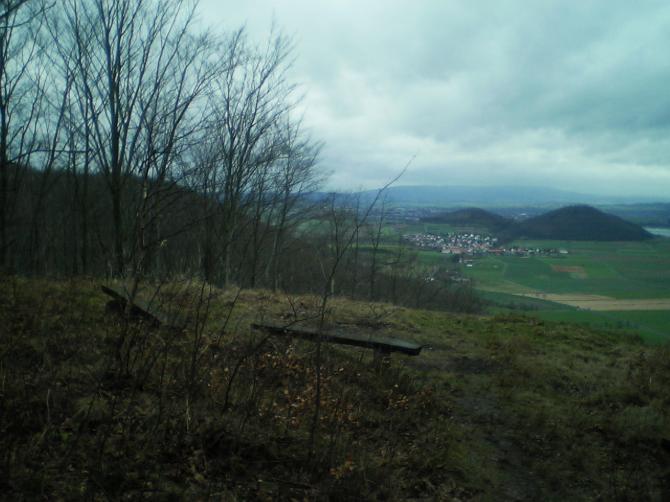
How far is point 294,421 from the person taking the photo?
11.6ft

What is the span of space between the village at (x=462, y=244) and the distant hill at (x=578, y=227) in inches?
36.2

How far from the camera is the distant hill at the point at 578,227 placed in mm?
13953

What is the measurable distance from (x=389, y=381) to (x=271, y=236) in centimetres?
1338

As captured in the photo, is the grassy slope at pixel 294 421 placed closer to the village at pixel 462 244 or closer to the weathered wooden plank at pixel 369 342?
the weathered wooden plank at pixel 369 342

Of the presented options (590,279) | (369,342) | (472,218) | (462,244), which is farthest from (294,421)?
(472,218)

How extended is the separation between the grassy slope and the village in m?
11.5

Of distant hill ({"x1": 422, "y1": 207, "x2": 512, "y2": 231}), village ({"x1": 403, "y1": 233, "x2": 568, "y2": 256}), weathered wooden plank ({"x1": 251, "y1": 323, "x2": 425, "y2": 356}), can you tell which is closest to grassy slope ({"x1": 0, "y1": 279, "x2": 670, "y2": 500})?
weathered wooden plank ({"x1": 251, "y1": 323, "x2": 425, "y2": 356})

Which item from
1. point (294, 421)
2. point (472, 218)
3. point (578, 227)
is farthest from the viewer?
point (472, 218)

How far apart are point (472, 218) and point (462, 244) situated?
117 inches

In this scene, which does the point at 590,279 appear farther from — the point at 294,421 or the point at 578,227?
the point at 294,421

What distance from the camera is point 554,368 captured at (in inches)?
233

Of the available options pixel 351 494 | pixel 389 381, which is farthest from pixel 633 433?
pixel 351 494

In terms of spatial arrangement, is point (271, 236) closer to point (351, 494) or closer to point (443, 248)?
point (443, 248)

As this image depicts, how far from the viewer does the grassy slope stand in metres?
2.61
